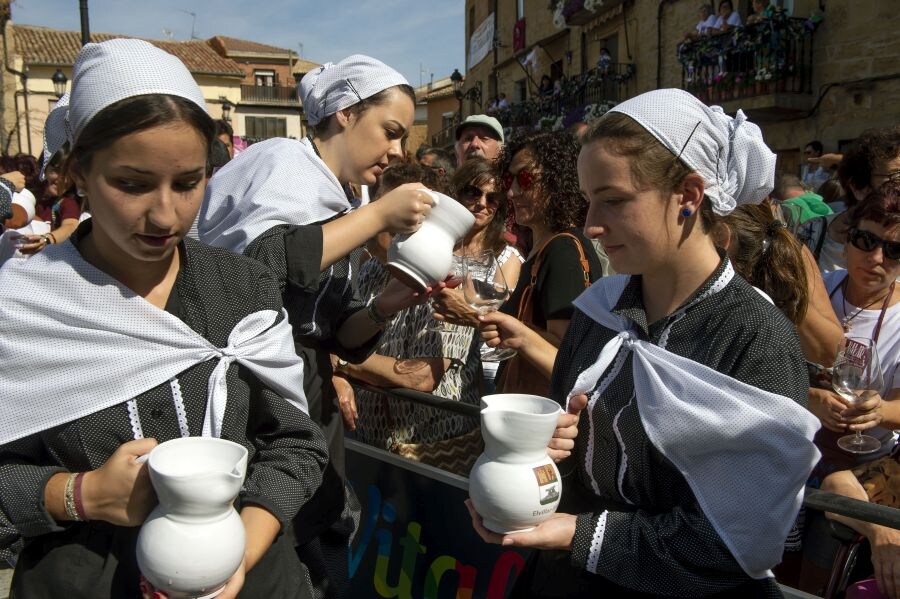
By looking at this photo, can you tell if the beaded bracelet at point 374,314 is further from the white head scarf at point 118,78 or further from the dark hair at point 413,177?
the dark hair at point 413,177

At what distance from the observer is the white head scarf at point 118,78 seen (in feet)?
5.30

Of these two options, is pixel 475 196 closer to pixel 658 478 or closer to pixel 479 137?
pixel 479 137

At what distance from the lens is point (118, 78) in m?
1.62

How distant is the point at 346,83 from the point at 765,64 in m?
13.8

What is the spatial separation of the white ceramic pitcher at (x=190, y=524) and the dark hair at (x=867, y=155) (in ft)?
14.4

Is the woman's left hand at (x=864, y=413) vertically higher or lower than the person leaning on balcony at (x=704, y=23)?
lower

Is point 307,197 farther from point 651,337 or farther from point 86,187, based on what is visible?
point 651,337

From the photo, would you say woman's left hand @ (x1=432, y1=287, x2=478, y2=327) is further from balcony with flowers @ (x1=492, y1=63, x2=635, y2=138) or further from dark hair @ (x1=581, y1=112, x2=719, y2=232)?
balcony with flowers @ (x1=492, y1=63, x2=635, y2=138)

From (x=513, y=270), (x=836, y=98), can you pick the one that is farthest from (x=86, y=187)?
(x=836, y=98)

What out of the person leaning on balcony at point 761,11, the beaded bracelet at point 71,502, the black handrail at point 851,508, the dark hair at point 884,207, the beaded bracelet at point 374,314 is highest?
the person leaning on balcony at point 761,11

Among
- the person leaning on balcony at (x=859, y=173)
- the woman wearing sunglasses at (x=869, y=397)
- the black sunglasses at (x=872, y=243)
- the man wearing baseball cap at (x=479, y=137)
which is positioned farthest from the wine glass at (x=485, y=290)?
the man wearing baseball cap at (x=479, y=137)

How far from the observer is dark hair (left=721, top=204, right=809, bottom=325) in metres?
2.81

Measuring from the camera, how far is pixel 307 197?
2.59 m

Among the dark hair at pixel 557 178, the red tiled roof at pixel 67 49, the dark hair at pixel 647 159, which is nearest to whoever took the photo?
the dark hair at pixel 647 159
